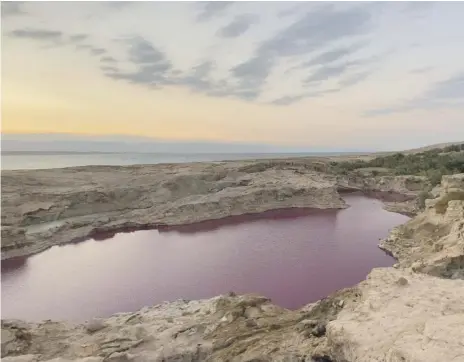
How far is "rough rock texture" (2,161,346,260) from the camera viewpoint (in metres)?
20.6

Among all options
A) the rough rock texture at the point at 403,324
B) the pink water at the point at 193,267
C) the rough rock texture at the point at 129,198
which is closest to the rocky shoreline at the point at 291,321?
the rough rock texture at the point at 403,324

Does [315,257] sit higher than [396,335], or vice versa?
[396,335]

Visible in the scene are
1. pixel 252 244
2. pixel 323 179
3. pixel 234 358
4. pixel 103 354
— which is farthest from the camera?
pixel 323 179

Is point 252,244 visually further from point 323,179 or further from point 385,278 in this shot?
point 323,179

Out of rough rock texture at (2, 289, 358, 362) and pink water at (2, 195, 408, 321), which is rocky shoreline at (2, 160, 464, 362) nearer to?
rough rock texture at (2, 289, 358, 362)

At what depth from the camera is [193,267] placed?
16219 millimetres

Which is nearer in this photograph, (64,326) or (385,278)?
(385,278)

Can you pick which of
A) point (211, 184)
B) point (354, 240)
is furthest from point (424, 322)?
point (211, 184)

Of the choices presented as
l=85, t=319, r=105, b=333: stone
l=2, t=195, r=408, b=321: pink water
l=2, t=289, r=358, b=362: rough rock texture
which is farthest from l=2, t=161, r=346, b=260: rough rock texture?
l=2, t=289, r=358, b=362: rough rock texture

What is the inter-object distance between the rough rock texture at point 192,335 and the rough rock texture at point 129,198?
9.68 m

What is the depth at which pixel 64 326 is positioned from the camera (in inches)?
410

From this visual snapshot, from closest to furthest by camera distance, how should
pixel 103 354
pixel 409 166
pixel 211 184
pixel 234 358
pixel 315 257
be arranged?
pixel 234 358 < pixel 103 354 < pixel 315 257 < pixel 211 184 < pixel 409 166

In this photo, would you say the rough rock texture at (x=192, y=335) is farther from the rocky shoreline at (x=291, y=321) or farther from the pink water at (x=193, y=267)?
the pink water at (x=193, y=267)

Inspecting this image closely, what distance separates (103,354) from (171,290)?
564 centimetres
